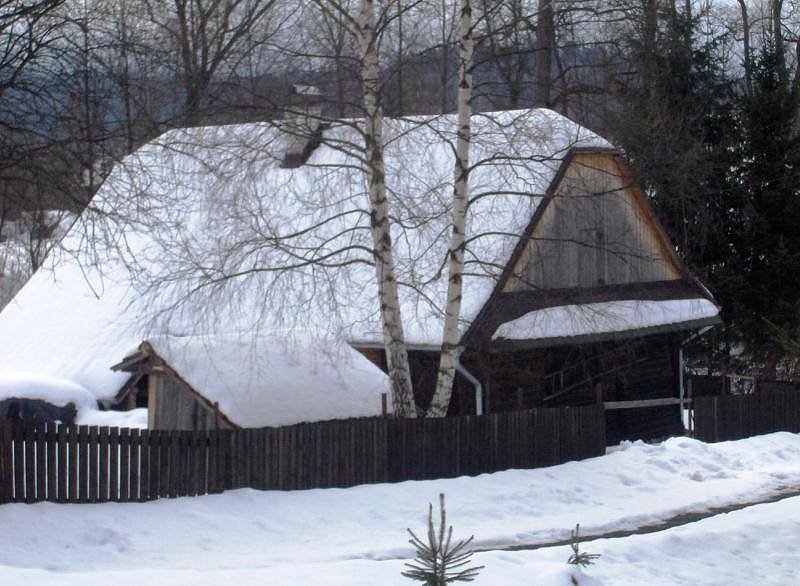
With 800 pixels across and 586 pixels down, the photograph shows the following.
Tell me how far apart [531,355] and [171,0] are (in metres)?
14.3

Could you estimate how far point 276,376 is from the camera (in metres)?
16.5

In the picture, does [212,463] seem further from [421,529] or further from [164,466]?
[421,529]

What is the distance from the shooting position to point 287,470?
1410 centimetres

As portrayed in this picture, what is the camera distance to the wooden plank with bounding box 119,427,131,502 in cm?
1295

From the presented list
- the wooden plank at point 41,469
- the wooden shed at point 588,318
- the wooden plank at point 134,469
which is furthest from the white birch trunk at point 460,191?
the wooden plank at point 41,469

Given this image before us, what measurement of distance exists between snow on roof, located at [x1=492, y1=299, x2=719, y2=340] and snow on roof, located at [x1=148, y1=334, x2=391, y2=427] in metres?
2.95

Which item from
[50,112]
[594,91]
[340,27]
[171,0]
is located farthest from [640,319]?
[171,0]

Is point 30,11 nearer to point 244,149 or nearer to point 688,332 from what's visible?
point 244,149

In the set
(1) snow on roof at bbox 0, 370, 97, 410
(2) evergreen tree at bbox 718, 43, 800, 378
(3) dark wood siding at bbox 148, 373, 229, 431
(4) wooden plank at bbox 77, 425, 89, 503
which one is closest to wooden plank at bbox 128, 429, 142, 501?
(4) wooden plank at bbox 77, 425, 89, 503

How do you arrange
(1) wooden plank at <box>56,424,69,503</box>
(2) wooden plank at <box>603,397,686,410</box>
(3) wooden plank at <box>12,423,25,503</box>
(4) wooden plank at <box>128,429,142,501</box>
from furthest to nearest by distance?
(2) wooden plank at <box>603,397,686,410</box> → (4) wooden plank at <box>128,429,142,501</box> → (1) wooden plank at <box>56,424,69,503</box> → (3) wooden plank at <box>12,423,25,503</box>

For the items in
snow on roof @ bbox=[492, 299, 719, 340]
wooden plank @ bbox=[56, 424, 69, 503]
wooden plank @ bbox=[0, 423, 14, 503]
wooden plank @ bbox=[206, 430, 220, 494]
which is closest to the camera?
wooden plank @ bbox=[0, 423, 14, 503]

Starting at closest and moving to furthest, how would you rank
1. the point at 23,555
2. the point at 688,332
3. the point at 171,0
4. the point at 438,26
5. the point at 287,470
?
the point at 23,555, the point at 287,470, the point at 438,26, the point at 688,332, the point at 171,0

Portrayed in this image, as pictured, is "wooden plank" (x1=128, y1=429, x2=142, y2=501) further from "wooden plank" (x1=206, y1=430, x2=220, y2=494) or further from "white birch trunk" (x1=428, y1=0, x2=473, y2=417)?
"white birch trunk" (x1=428, y1=0, x2=473, y2=417)

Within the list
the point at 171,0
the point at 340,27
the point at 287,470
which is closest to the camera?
the point at 287,470
